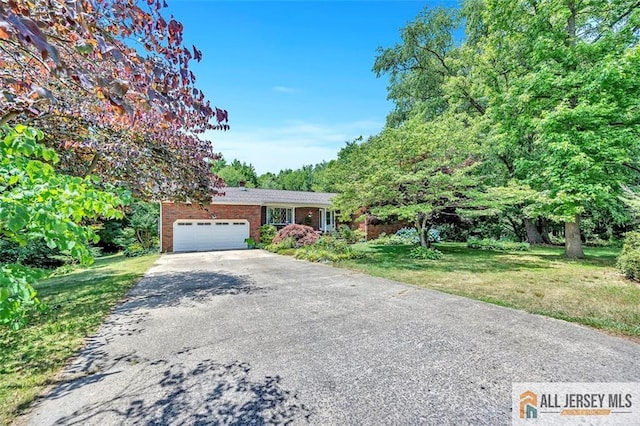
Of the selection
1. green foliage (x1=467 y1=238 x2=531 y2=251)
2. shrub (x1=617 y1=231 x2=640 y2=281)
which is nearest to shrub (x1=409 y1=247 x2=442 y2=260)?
green foliage (x1=467 y1=238 x2=531 y2=251)

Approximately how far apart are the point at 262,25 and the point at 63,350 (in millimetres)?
8414

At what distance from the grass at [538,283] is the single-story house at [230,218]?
8.64 meters

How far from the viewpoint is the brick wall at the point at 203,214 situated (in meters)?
16.7

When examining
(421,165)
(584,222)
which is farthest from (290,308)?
(584,222)

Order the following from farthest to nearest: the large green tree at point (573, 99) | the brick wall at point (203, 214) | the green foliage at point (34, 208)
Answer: the brick wall at point (203, 214), the large green tree at point (573, 99), the green foliage at point (34, 208)

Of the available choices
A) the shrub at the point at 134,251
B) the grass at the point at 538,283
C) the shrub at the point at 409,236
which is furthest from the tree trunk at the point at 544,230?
the shrub at the point at 134,251

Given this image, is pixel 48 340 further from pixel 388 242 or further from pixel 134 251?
pixel 388 242

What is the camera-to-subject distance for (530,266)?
10.6m

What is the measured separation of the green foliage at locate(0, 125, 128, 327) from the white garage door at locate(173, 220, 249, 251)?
1544cm

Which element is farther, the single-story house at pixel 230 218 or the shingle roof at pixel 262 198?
the shingle roof at pixel 262 198

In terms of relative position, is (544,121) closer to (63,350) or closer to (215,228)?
(63,350)

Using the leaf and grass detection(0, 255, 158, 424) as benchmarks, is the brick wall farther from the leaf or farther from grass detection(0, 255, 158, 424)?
the leaf

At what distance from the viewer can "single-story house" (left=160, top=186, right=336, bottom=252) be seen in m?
16.8

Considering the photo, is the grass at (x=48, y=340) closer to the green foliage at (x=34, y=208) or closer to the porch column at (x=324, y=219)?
the green foliage at (x=34, y=208)
